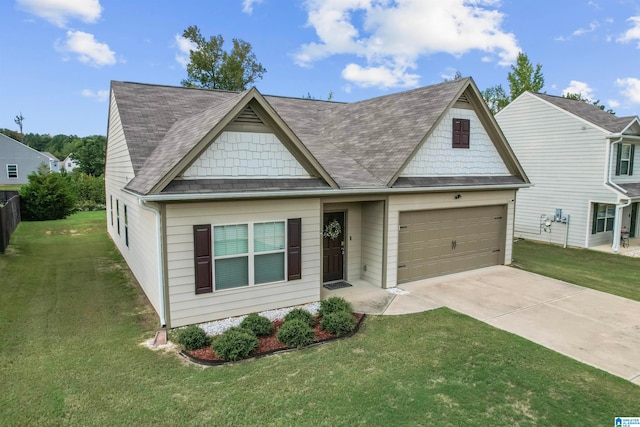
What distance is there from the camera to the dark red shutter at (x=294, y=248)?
29.8 feet

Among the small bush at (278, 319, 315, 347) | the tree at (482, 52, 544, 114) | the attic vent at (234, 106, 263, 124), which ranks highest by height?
the tree at (482, 52, 544, 114)

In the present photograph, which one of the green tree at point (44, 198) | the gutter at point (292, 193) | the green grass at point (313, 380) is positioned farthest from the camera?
the green tree at point (44, 198)

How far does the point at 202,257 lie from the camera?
8.15 metres

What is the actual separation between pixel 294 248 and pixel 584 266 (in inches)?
442

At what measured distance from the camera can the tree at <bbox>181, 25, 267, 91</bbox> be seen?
35250mm

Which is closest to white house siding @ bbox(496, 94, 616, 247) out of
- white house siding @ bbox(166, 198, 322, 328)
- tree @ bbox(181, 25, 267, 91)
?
white house siding @ bbox(166, 198, 322, 328)

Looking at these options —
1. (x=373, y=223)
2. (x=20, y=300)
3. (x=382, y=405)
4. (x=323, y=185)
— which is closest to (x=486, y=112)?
(x=373, y=223)

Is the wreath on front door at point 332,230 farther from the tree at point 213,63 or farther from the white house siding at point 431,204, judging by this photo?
the tree at point 213,63

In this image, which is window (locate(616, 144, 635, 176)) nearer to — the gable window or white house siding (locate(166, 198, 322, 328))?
the gable window

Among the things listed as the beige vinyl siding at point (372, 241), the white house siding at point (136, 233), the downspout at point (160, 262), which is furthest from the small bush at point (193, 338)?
the beige vinyl siding at point (372, 241)

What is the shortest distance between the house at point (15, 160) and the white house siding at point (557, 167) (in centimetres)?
4724

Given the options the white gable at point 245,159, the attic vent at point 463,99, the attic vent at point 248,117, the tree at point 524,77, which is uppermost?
the tree at point 524,77

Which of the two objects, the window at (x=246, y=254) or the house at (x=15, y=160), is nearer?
the window at (x=246, y=254)

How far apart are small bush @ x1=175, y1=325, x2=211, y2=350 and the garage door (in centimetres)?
602
